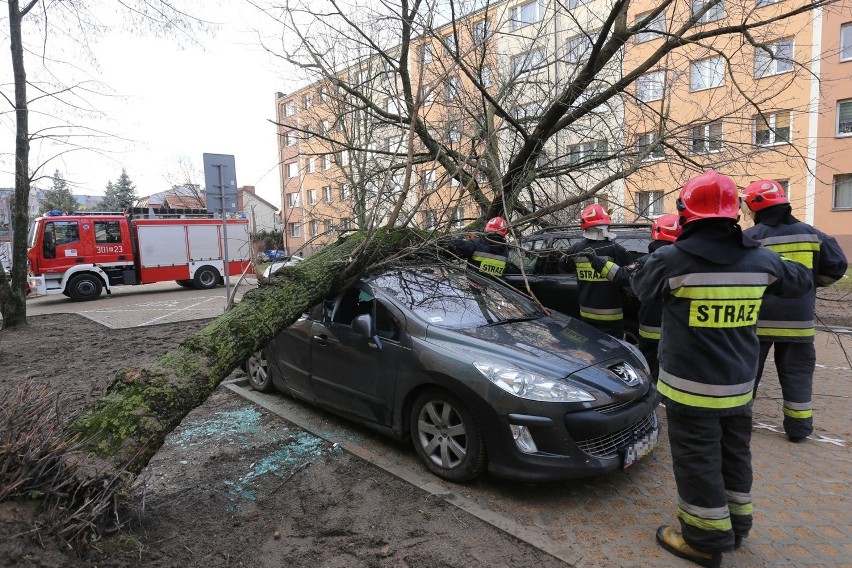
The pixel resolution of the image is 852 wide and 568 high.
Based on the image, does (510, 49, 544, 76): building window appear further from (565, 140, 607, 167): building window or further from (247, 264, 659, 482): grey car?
(247, 264, 659, 482): grey car

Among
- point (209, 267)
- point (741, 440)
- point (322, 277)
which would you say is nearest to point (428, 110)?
point (322, 277)

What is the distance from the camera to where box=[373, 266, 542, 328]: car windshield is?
3811 mm

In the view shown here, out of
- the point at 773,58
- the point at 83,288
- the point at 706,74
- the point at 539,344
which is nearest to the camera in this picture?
the point at 539,344

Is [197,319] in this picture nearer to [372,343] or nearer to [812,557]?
[372,343]

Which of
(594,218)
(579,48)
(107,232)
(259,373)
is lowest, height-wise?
(259,373)

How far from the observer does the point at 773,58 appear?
5.64m

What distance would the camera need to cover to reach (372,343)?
12.3ft

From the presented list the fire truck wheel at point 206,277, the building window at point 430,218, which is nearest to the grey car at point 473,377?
the building window at point 430,218

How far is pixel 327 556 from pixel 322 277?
2050 mm

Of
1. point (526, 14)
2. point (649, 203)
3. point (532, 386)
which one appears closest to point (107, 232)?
point (526, 14)

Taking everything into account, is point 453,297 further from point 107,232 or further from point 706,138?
point 107,232

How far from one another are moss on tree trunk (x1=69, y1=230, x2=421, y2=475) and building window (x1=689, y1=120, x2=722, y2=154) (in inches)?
169

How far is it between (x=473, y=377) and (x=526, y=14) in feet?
20.9

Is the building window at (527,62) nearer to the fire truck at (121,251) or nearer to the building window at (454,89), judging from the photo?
the building window at (454,89)
